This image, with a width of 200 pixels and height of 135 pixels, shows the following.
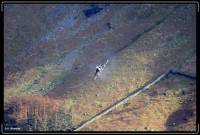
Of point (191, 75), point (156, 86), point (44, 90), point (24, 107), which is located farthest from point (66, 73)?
point (191, 75)

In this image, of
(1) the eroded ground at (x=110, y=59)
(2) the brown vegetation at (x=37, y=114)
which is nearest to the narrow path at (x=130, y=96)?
(1) the eroded ground at (x=110, y=59)

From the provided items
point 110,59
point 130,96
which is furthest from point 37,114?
point 110,59

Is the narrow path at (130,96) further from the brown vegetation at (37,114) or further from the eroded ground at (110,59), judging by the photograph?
the brown vegetation at (37,114)

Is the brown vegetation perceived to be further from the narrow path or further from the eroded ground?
the narrow path

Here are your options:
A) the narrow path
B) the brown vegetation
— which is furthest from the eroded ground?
the brown vegetation

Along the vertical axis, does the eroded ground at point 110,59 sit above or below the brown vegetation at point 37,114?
above

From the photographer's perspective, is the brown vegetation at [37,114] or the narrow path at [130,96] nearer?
the narrow path at [130,96]

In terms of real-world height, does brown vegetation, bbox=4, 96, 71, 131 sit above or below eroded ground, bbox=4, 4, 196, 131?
below

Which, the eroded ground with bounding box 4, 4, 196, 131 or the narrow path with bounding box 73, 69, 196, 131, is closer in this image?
the narrow path with bounding box 73, 69, 196, 131

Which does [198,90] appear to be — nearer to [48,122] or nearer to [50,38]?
[48,122]

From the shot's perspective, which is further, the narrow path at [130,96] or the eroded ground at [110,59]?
the eroded ground at [110,59]

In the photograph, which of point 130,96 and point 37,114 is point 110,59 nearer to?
point 130,96
